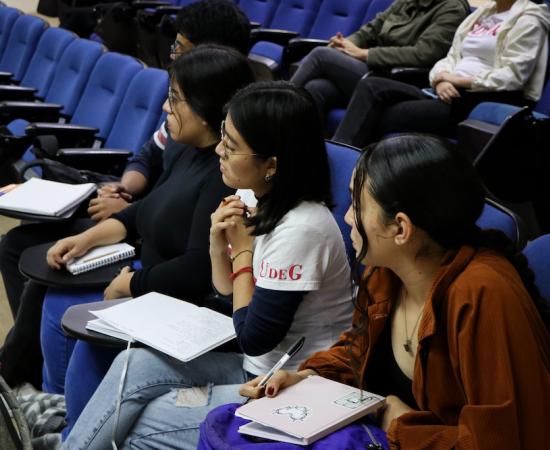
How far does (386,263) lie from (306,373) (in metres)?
0.24

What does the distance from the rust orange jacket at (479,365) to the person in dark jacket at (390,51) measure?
1.88 m

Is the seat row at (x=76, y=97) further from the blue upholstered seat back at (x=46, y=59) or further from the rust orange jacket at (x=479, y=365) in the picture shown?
the rust orange jacket at (x=479, y=365)

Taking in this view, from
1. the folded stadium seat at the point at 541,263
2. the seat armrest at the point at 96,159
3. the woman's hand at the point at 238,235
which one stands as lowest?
the seat armrest at the point at 96,159

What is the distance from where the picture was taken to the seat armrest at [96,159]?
234cm

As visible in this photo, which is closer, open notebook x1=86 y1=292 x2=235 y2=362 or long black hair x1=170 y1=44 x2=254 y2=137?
open notebook x1=86 y1=292 x2=235 y2=362

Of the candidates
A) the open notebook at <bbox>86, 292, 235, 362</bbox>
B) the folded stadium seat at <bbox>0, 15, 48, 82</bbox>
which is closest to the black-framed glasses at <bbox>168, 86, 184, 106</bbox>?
the open notebook at <bbox>86, 292, 235, 362</bbox>

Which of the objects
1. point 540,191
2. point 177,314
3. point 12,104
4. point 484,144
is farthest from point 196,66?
point 12,104

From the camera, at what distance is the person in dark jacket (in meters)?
2.77

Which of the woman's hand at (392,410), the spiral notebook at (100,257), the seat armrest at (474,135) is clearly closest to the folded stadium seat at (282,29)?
the seat armrest at (474,135)

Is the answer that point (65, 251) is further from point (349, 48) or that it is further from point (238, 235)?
point (349, 48)

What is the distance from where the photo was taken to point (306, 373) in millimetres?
1160

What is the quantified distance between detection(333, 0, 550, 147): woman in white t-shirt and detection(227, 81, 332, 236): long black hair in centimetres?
123

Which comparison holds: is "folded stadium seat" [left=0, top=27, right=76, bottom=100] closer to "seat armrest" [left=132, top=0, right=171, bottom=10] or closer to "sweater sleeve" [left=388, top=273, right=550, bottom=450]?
"seat armrest" [left=132, top=0, right=171, bottom=10]

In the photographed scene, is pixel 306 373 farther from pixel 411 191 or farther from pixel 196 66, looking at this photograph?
pixel 196 66
